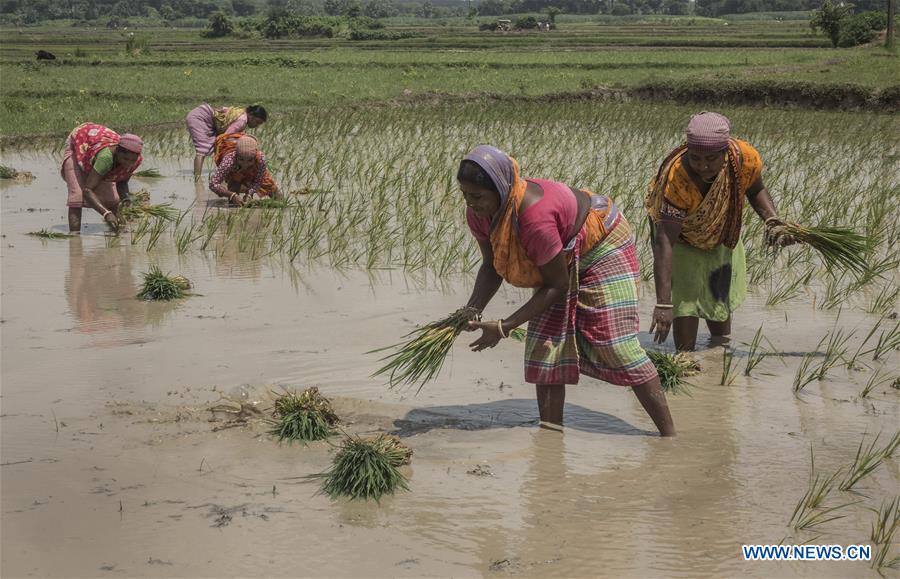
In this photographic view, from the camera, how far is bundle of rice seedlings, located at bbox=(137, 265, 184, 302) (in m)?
5.55

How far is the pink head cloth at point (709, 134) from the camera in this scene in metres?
4.04

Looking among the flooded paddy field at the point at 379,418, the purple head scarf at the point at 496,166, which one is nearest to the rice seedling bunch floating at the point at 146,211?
the flooded paddy field at the point at 379,418

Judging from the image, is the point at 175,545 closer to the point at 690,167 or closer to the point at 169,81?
the point at 690,167

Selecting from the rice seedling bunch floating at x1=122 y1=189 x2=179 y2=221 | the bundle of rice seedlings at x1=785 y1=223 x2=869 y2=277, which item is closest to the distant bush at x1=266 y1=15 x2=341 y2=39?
the rice seedling bunch floating at x1=122 y1=189 x2=179 y2=221

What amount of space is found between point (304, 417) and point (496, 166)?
1184 mm

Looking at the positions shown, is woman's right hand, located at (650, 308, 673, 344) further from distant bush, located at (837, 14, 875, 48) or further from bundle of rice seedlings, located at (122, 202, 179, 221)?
distant bush, located at (837, 14, 875, 48)

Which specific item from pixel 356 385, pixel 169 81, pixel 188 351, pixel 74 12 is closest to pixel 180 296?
pixel 188 351

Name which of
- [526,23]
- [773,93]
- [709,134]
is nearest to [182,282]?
[709,134]

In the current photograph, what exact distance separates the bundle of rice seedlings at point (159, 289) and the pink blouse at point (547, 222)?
2.67 meters

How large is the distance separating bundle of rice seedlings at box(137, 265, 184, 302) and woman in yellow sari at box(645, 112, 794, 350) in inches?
102

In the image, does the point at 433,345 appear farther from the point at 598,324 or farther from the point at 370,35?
the point at 370,35

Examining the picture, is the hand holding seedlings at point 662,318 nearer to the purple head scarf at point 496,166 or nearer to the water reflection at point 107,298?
the purple head scarf at point 496,166

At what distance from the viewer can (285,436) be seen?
12.1ft

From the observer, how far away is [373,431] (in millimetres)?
3832
